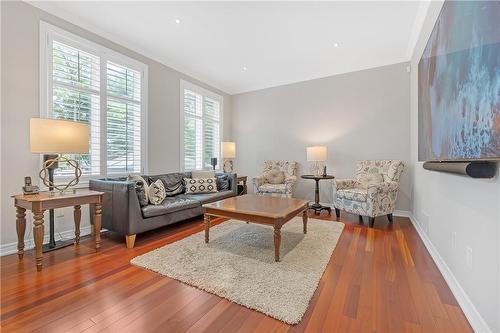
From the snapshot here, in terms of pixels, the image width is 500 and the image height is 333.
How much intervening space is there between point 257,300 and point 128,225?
5.82 ft

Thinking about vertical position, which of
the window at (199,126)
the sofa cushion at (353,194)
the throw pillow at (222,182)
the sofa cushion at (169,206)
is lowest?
the sofa cushion at (169,206)

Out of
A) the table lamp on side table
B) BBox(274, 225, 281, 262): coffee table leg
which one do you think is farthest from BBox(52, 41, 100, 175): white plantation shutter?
BBox(274, 225, 281, 262): coffee table leg

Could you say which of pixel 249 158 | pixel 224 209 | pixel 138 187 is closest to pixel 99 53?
pixel 138 187

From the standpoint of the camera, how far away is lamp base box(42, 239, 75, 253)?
98.8 inches

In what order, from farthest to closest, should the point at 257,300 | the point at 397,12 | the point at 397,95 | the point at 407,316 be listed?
the point at 397,95 < the point at 397,12 < the point at 257,300 < the point at 407,316

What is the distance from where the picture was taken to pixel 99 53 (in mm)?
3230

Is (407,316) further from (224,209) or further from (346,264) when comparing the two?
(224,209)

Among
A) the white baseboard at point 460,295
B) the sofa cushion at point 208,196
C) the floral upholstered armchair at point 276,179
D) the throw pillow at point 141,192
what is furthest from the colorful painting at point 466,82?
the throw pillow at point 141,192

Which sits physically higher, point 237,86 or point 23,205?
point 237,86

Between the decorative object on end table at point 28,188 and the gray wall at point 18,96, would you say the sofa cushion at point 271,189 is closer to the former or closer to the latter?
the gray wall at point 18,96

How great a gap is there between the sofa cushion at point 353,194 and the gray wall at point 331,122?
0.95 m

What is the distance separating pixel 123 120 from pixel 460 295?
4.24 m

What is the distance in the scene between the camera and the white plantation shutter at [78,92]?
9.26ft

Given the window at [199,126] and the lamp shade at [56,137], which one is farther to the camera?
the window at [199,126]
